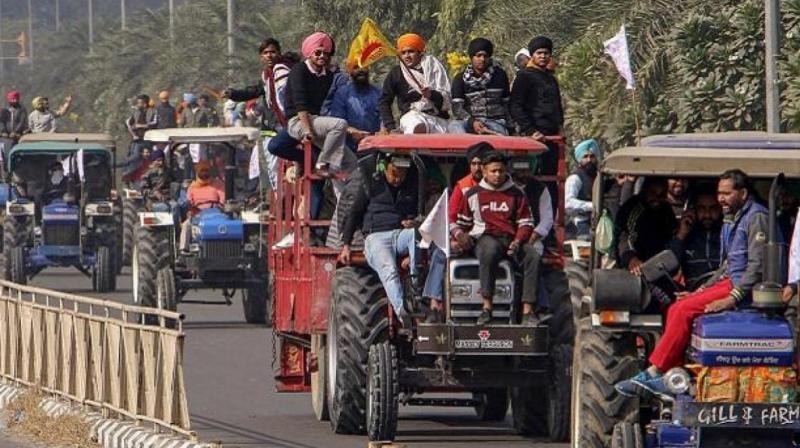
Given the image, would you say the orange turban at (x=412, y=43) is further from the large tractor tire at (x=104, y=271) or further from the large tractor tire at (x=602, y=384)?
the large tractor tire at (x=104, y=271)

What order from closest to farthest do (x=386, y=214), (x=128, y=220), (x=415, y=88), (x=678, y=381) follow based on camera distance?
(x=678, y=381) → (x=386, y=214) → (x=415, y=88) → (x=128, y=220)

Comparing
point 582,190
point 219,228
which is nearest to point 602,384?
point 582,190

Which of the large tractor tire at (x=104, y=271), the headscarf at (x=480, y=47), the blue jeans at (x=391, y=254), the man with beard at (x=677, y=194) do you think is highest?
the headscarf at (x=480, y=47)

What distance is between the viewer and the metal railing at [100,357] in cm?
1593

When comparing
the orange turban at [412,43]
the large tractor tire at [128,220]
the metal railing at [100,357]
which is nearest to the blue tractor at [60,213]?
the large tractor tire at [128,220]

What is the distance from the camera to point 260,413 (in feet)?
65.0

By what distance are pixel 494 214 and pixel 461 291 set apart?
0.56 m

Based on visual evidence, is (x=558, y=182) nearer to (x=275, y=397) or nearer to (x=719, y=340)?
(x=275, y=397)

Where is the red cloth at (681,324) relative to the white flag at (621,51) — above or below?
below

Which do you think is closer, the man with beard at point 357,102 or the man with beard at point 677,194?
the man with beard at point 677,194

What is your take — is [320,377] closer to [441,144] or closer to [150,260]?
[441,144]

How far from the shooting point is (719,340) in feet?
41.7

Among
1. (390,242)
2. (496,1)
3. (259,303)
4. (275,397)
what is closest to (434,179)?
(390,242)

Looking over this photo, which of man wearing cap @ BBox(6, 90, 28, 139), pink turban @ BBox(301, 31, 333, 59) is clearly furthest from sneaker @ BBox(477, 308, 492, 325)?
man wearing cap @ BBox(6, 90, 28, 139)
